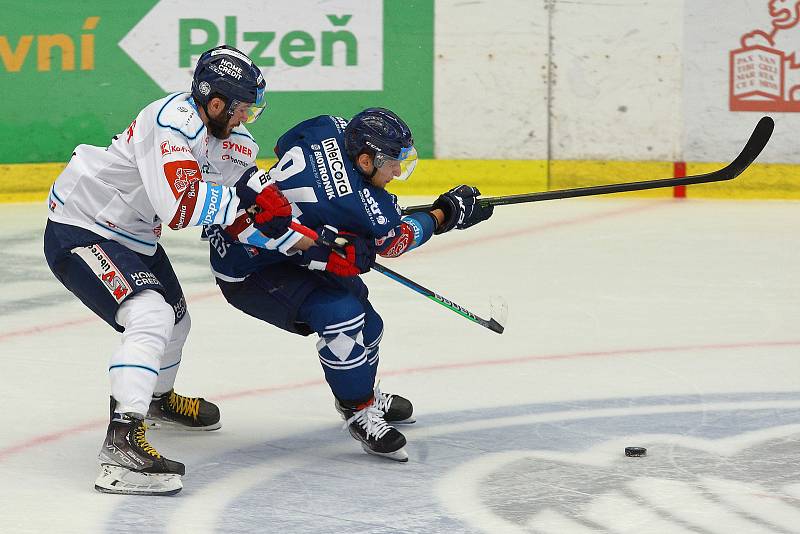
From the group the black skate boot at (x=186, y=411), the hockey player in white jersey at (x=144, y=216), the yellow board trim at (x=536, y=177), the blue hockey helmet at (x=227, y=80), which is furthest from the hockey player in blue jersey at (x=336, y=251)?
the yellow board trim at (x=536, y=177)

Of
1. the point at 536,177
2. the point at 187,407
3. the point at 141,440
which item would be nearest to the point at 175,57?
the point at 536,177

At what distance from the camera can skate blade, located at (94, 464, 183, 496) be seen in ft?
12.2

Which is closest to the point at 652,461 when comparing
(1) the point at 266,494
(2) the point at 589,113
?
(1) the point at 266,494

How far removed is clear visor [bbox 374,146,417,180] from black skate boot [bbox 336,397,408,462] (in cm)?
63

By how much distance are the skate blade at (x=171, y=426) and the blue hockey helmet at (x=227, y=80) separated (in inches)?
37.8

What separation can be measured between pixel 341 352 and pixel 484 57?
4998mm

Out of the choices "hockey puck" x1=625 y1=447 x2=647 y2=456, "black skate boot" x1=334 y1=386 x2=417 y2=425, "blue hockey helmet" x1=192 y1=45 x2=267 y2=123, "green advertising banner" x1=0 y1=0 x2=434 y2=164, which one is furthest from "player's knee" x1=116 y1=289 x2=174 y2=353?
"green advertising banner" x1=0 y1=0 x2=434 y2=164

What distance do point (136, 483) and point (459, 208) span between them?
1.28 m

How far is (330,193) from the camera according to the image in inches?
160

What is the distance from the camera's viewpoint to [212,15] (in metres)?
8.74

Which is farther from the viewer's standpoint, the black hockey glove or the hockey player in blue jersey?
the black hockey glove

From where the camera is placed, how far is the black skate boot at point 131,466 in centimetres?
372

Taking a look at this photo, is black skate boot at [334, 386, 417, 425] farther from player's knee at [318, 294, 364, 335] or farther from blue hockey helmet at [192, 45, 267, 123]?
blue hockey helmet at [192, 45, 267, 123]

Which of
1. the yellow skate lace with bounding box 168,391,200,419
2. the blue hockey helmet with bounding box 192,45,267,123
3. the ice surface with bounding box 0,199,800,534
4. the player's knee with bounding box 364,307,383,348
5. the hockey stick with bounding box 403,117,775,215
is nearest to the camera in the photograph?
the ice surface with bounding box 0,199,800,534
